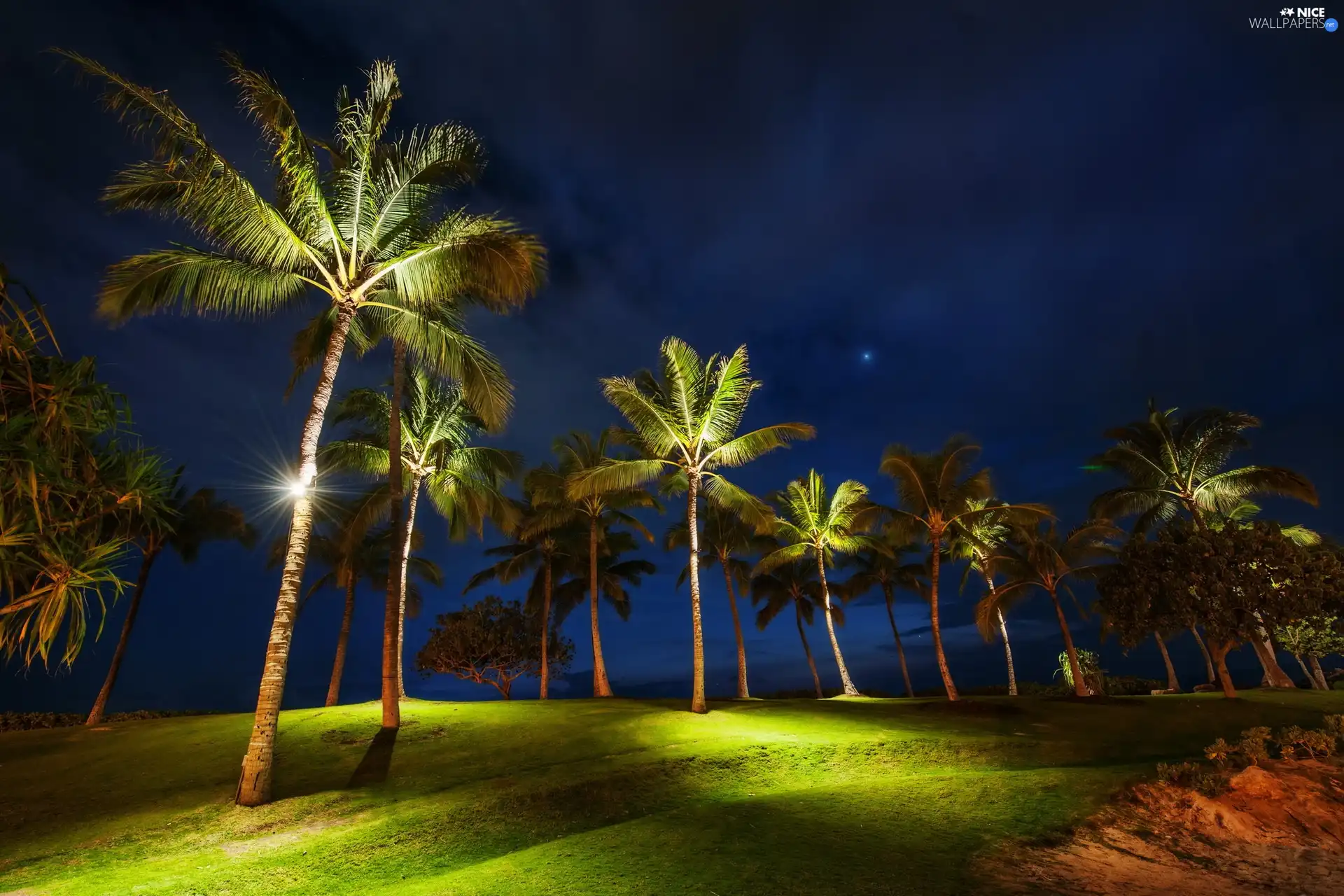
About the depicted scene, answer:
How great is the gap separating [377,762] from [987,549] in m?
29.7

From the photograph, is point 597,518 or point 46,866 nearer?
point 46,866

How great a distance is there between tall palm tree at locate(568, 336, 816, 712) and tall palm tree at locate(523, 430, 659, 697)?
7.00 meters

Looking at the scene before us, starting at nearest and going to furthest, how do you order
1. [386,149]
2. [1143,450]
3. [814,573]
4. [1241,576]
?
[386,149]
[1241,576]
[1143,450]
[814,573]

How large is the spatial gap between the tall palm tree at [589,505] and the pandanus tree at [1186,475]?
24.0m

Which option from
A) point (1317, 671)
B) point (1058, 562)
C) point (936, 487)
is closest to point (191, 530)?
point (936, 487)

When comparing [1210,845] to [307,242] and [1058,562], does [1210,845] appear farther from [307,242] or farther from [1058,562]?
[1058,562]

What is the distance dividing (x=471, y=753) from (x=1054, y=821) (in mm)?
11745

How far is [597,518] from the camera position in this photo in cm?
3319

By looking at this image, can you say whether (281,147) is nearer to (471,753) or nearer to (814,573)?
(471,753)

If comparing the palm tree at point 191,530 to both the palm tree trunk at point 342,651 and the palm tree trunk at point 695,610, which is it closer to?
the palm tree trunk at point 342,651

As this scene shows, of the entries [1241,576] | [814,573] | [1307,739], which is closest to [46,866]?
[1307,739]

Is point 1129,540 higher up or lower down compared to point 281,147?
lower down

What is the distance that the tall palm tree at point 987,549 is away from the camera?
90.4ft

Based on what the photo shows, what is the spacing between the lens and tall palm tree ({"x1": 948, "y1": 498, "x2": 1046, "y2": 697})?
27.5 metres
